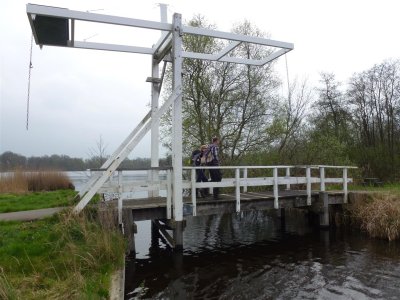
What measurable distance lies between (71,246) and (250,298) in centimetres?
317

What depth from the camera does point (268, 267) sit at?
28.0 ft

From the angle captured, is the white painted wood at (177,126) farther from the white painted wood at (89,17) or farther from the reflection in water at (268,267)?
the reflection in water at (268,267)

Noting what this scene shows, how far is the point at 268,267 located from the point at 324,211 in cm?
509

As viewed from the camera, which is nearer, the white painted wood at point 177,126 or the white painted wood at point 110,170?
the white painted wood at point 110,170

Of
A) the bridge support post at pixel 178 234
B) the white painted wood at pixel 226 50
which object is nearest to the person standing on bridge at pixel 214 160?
the bridge support post at pixel 178 234

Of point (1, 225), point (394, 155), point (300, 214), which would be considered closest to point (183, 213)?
point (1, 225)

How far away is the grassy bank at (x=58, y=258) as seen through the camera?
15.8 ft

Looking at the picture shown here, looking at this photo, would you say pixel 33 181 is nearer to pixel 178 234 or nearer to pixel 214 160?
pixel 214 160

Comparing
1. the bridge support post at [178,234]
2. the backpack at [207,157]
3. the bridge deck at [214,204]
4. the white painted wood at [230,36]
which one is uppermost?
the white painted wood at [230,36]

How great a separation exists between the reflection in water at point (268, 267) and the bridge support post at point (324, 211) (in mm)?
391

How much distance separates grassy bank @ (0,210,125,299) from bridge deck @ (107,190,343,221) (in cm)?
175

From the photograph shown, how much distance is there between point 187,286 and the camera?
7242mm

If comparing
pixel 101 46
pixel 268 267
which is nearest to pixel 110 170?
pixel 101 46

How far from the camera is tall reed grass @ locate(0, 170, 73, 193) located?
50.5ft
